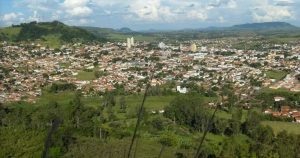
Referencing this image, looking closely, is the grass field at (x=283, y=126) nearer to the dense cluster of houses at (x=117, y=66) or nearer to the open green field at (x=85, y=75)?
the dense cluster of houses at (x=117, y=66)

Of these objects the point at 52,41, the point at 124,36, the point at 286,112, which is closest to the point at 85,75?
the point at 286,112

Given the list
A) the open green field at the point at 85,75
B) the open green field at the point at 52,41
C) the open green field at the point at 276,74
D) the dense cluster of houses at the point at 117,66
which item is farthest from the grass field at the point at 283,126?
the open green field at the point at 52,41

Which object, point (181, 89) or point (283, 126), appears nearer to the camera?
point (283, 126)

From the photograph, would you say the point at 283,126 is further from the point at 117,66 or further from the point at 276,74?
the point at 117,66

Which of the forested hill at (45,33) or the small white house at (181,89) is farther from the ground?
the forested hill at (45,33)

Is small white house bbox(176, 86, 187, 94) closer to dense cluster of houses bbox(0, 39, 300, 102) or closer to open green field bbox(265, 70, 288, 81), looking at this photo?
dense cluster of houses bbox(0, 39, 300, 102)

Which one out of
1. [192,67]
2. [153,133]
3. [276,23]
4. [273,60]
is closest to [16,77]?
[192,67]

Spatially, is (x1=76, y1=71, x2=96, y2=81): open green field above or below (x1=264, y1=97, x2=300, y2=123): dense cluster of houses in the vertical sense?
above

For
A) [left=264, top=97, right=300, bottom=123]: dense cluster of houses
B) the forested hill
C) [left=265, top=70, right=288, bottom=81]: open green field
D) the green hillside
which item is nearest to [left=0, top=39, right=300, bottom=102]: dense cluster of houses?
[left=265, top=70, right=288, bottom=81]: open green field
